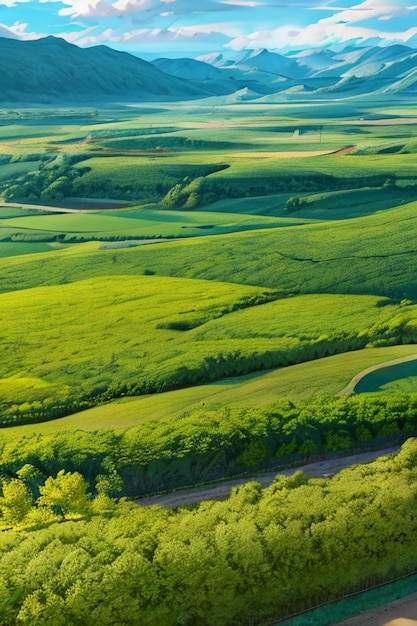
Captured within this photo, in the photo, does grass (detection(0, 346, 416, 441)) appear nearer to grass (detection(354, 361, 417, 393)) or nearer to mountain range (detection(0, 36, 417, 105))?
grass (detection(354, 361, 417, 393))

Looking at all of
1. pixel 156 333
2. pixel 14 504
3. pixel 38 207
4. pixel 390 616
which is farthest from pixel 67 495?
pixel 38 207

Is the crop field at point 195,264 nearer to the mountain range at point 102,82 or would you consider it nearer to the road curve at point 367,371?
the road curve at point 367,371

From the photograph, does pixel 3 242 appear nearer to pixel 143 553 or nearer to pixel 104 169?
pixel 104 169

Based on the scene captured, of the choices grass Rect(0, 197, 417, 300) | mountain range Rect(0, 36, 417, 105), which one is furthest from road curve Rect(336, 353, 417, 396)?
mountain range Rect(0, 36, 417, 105)

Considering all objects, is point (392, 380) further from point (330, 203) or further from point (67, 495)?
point (330, 203)

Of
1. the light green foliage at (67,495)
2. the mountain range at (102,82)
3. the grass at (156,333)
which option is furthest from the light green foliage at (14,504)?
the mountain range at (102,82)

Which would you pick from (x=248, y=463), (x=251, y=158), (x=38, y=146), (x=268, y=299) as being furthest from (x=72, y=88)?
(x=248, y=463)
